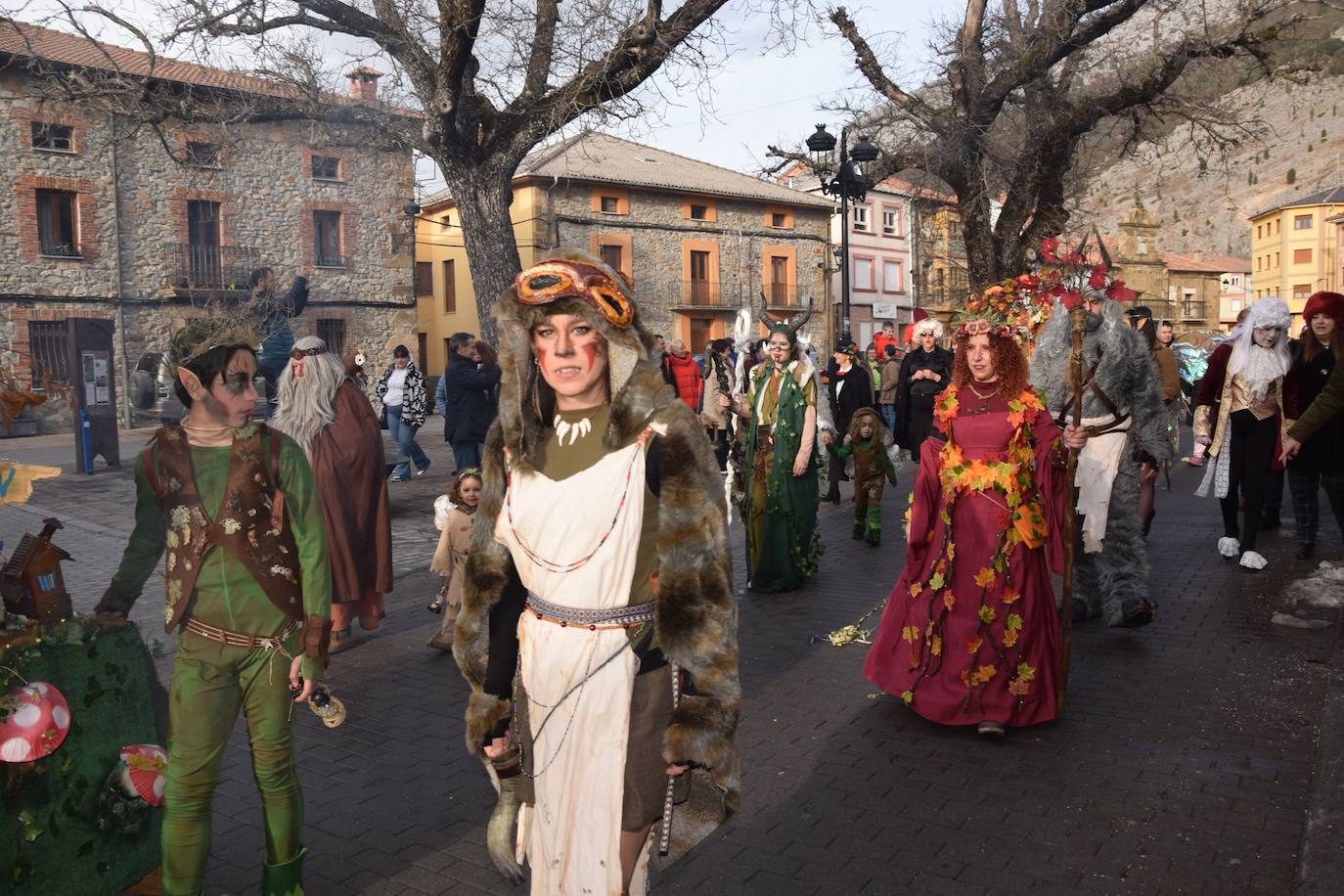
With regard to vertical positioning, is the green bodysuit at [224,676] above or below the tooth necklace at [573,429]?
below

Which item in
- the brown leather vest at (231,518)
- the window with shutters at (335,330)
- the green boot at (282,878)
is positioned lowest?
the green boot at (282,878)

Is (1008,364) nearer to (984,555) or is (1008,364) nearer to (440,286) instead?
(984,555)

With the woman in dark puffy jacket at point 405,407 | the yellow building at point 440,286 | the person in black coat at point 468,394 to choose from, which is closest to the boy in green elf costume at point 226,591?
the person in black coat at point 468,394

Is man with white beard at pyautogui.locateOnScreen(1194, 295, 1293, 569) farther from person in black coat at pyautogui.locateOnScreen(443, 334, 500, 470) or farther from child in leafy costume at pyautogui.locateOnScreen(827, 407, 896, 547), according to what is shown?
person in black coat at pyautogui.locateOnScreen(443, 334, 500, 470)

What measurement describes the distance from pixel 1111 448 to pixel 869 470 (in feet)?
11.8

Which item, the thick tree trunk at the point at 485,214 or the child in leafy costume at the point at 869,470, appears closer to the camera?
the child in leafy costume at the point at 869,470

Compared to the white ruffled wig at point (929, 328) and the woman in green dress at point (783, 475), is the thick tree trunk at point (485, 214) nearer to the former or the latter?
the woman in green dress at point (783, 475)

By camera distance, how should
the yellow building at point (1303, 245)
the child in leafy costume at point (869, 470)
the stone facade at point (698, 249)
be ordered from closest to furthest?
1. the child in leafy costume at point (869, 470)
2. the stone facade at point (698, 249)
3. the yellow building at point (1303, 245)

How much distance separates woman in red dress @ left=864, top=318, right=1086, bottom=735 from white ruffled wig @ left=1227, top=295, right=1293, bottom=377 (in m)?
4.12

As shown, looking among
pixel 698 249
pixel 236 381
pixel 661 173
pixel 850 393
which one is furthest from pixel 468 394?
pixel 661 173

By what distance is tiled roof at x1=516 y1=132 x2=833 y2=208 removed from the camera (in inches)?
1631

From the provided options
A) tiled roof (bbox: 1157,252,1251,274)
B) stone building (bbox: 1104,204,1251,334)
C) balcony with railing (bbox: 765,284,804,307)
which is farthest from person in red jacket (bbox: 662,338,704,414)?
tiled roof (bbox: 1157,252,1251,274)

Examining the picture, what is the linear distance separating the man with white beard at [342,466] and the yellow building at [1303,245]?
308 feet

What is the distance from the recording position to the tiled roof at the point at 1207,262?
78.1 m
